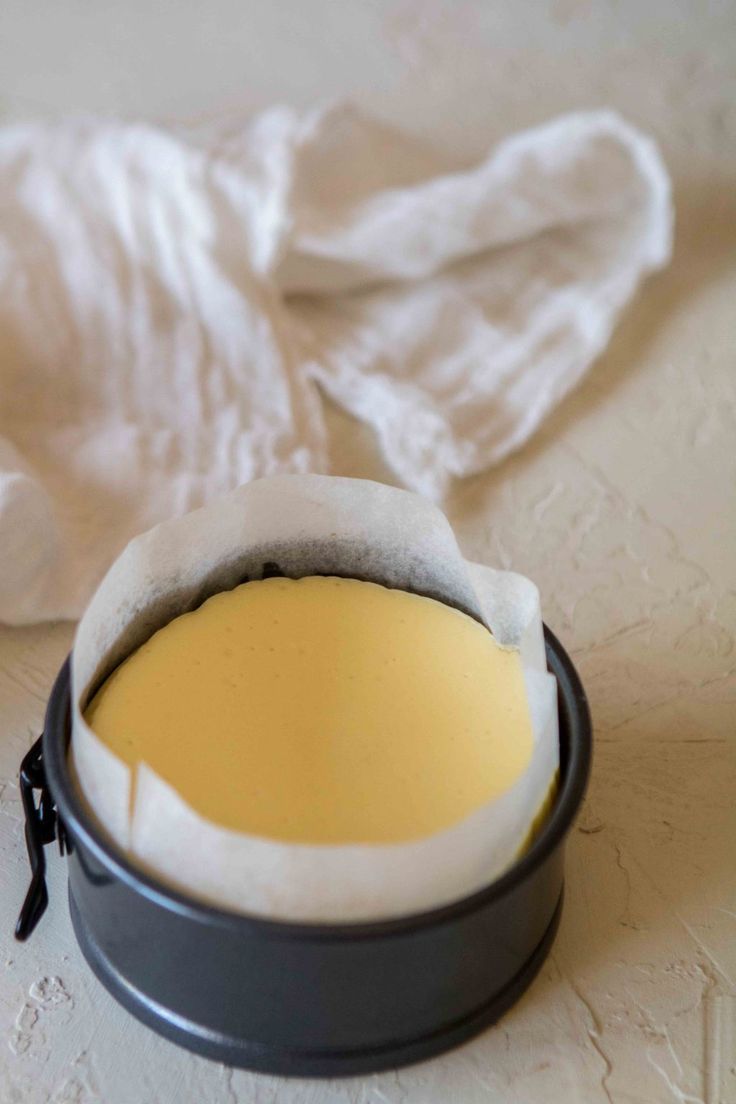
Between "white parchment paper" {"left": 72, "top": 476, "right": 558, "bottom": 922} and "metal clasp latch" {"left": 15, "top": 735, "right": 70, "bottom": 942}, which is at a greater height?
"white parchment paper" {"left": 72, "top": 476, "right": 558, "bottom": 922}

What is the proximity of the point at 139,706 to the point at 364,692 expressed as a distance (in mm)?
105

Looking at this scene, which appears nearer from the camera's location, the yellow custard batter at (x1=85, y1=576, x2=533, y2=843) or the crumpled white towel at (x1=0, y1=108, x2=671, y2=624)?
the yellow custard batter at (x1=85, y1=576, x2=533, y2=843)

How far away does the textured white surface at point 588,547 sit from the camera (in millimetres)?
520

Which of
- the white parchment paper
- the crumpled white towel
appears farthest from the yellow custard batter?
the crumpled white towel

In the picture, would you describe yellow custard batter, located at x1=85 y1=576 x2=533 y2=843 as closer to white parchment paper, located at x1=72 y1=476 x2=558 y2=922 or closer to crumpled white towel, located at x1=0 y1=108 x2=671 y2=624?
white parchment paper, located at x1=72 y1=476 x2=558 y2=922

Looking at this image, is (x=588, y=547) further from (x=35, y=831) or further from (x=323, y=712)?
(x=35, y=831)

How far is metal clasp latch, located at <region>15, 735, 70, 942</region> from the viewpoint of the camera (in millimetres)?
550

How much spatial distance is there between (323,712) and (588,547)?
295 millimetres

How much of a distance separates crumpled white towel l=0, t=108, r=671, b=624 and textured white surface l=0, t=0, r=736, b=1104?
43 millimetres

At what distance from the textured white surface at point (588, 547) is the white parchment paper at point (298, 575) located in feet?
0.34

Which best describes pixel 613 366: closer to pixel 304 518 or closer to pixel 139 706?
pixel 304 518

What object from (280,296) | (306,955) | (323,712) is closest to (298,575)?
(323,712)

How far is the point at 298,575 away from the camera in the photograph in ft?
2.10

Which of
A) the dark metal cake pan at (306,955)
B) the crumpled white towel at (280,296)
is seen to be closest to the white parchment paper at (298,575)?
the dark metal cake pan at (306,955)
